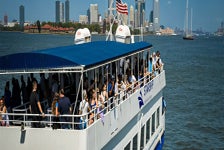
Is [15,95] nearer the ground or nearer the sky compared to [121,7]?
nearer the ground

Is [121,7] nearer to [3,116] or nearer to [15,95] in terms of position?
[15,95]

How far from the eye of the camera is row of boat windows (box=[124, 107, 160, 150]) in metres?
14.3

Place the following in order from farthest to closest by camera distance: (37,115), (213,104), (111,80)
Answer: (213,104), (111,80), (37,115)

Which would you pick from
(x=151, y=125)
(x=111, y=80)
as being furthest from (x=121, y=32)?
(x=111, y=80)

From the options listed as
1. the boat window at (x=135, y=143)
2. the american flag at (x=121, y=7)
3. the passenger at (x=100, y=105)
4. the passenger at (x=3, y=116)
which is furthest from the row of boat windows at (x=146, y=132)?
the american flag at (x=121, y=7)

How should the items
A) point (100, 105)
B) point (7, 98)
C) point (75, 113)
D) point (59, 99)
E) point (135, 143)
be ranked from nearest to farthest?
point (59, 99) → point (100, 105) → point (7, 98) → point (75, 113) → point (135, 143)

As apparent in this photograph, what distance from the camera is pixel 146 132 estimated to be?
659 inches

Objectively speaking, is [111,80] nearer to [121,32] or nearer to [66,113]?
[66,113]

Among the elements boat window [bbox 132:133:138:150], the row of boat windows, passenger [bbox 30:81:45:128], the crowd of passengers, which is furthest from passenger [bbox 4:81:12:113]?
boat window [bbox 132:133:138:150]

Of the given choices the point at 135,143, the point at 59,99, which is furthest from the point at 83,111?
the point at 135,143

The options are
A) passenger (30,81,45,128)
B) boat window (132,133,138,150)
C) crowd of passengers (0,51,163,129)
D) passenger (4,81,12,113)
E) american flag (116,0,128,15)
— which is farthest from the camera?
american flag (116,0,128,15)

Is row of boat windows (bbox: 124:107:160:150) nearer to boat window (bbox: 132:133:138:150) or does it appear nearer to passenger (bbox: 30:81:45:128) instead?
boat window (bbox: 132:133:138:150)

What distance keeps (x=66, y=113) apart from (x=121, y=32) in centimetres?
1043

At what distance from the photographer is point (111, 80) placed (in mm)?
12789
